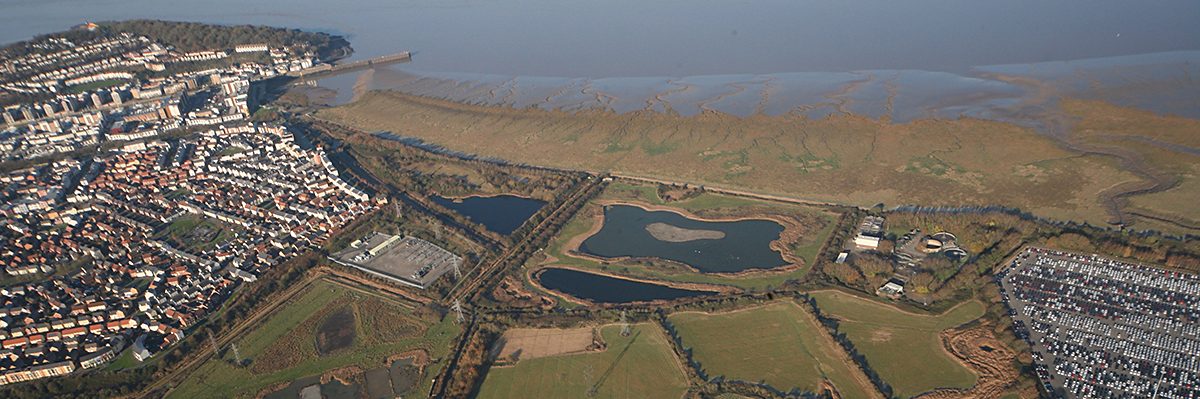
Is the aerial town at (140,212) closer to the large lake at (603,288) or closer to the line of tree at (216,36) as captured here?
the large lake at (603,288)

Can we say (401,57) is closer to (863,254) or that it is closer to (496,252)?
(496,252)

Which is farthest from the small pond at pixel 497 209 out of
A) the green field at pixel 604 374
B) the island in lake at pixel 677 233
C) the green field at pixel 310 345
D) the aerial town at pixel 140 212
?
the green field at pixel 604 374

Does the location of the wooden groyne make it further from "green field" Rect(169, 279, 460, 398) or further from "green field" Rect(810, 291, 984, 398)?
"green field" Rect(810, 291, 984, 398)

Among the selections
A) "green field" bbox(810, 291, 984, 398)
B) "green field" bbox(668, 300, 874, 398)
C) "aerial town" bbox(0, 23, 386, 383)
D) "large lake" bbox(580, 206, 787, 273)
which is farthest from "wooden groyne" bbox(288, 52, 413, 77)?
"green field" bbox(810, 291, 984, 398)

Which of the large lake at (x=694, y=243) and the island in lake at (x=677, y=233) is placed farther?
the island in lake at (x=677, y=233)

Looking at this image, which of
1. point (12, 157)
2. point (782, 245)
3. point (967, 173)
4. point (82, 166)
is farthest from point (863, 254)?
point (12, 157)

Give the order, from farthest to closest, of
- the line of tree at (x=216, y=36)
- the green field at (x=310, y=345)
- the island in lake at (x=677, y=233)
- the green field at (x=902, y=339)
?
1. the line of tree at (x=216, y=36)
2. the island in lake at (x=677, y=233)
3. the green field at (x=310, y=345)
4. the green field at (x=902, y=339)

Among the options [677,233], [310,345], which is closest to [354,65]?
[677,233]

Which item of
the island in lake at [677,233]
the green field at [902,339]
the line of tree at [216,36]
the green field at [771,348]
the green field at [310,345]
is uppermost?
the line of tree at [216,36]
